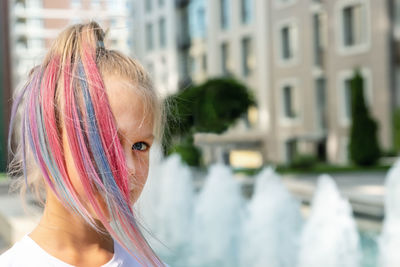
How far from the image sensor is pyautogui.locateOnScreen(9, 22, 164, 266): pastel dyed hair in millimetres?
650

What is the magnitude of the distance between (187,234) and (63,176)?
6.34 meters

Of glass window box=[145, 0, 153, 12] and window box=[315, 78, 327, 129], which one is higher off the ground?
glass window box=[145, 0, 153, 12]

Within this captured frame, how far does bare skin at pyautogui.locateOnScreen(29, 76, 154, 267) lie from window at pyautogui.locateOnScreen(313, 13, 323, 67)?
2100 centimetres

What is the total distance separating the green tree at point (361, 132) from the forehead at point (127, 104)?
1668 centimetres

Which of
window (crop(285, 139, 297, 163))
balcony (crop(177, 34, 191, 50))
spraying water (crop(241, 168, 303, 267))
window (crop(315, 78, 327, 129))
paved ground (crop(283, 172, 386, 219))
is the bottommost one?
window (crop(285, 139, 297, 163))

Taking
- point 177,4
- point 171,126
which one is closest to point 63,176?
point 171,126

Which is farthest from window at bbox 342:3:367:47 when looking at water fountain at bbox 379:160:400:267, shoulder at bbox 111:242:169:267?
shoulder at bbox 111:242:169:267

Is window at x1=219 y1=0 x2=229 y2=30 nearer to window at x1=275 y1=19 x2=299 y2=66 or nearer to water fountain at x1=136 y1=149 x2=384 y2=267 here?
window at x1=275 y1=19 x2=299 y2=66

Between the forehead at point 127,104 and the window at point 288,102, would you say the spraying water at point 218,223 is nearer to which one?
the forehead at point 127,104

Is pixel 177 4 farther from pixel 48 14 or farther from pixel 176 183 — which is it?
pixel 48 14

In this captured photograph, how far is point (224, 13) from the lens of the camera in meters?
27.0

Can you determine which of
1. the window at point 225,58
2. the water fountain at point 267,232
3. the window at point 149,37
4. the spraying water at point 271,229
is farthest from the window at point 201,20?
the spraying water at point 271,229

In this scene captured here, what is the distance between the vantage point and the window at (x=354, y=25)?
1895cm

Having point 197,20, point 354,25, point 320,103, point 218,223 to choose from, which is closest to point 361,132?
point 320,103
